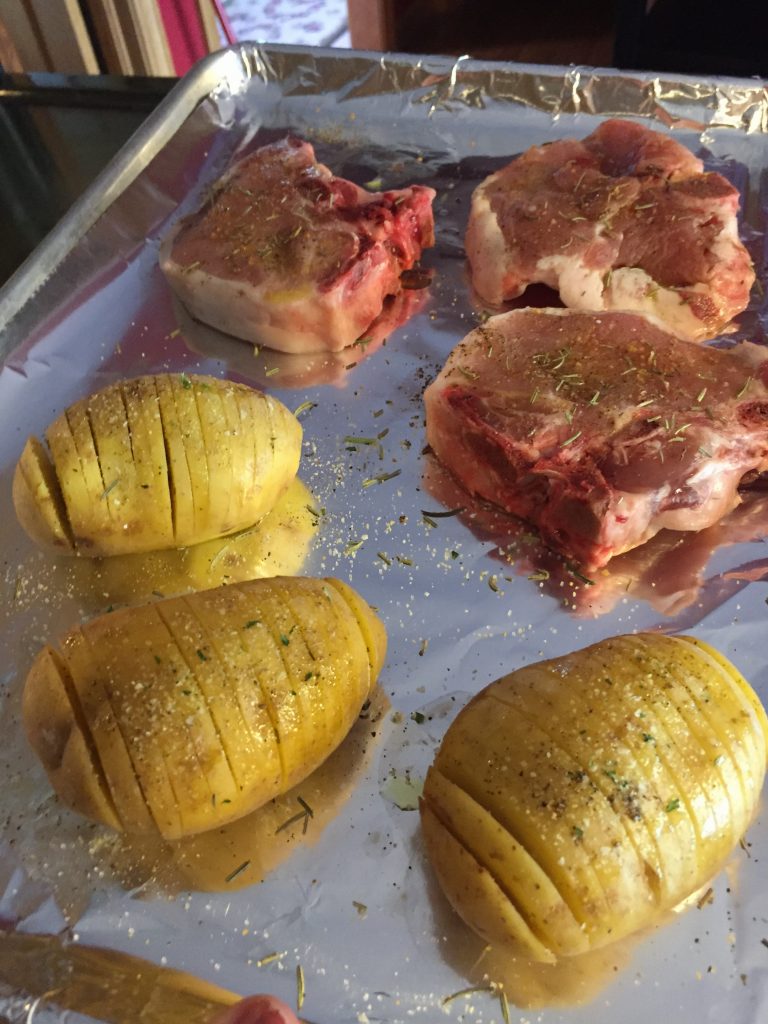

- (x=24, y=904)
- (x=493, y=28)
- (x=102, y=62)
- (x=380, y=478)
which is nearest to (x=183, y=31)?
(x=102, y=62)

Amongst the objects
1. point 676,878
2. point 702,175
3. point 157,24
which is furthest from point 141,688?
point 157,24

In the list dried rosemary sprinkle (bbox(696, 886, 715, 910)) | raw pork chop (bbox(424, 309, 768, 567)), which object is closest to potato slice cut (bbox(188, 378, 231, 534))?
raw pork chop (bbox(424, 309, 768, 567))

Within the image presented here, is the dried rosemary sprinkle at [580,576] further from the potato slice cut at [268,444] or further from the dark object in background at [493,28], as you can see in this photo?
the dark object in background at [493,28]

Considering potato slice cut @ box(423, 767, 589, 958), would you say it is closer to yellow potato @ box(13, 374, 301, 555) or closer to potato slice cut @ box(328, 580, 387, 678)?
potato slice cut @ box(328, 580, 387, 678)

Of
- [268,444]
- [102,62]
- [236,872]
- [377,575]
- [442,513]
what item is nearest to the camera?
[236,872]

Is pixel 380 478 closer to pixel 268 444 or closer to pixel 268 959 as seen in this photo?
pixel 268 444

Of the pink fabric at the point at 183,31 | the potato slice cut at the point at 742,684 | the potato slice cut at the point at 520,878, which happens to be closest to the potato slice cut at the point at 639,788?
the potato slice cut at the point at 520,878

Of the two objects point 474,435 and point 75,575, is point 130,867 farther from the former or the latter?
point 474,435
